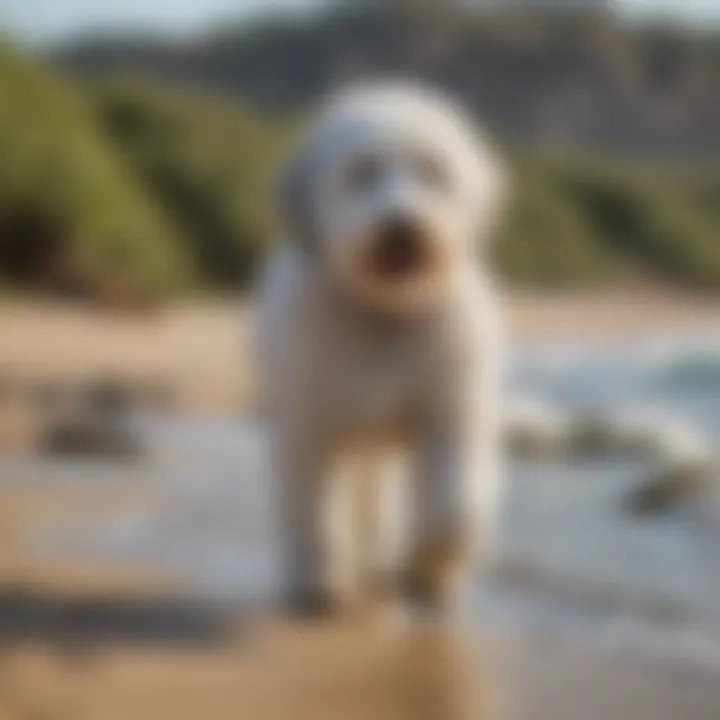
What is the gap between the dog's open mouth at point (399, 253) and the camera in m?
2.91

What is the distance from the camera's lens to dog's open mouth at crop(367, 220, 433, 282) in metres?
2.91

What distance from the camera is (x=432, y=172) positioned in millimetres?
3002

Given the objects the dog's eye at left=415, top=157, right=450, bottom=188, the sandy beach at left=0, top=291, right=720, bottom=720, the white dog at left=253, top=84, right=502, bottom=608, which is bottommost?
the sandy beach at left=0, top=291, right=720, bottom=720

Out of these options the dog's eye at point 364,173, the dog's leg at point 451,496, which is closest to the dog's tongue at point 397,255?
the dog's eye at point 364,173

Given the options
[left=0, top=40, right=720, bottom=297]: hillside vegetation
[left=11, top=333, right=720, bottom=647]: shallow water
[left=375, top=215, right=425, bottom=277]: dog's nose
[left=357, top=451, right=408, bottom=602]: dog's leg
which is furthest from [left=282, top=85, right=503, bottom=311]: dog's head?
[left=0, top=40, right=720, bottom=297]: hillside vegetation

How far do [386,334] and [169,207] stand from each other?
24.8ft

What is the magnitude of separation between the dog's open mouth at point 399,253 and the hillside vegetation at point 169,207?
16.8ft

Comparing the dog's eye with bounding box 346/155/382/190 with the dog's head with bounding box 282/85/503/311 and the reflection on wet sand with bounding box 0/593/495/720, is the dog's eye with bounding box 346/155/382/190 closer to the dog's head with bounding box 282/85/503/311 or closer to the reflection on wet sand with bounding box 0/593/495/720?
the dog's head with bounding box 282/85/503/311

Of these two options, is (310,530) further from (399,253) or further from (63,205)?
(63,205)

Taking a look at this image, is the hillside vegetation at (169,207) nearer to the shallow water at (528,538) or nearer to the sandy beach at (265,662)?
the shallow water at (528,538)

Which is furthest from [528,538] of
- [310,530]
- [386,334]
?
[386,334]

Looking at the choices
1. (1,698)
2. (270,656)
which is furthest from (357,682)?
(1,698)

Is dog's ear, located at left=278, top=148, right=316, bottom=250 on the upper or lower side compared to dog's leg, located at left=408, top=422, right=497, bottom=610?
upper

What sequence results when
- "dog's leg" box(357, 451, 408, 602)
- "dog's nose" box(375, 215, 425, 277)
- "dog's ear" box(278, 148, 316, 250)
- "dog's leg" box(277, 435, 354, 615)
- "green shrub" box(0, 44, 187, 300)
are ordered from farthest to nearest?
"green shrub" box(0, 44, 187, 300)
"dog's leg" box(357, 451, 408, 602)
"dog's leg" box(277, 435, 354, 615)
"dog's ear" box(278, 148, 316, 250)
"dog's nose" box(375, 215, 425, 277)
